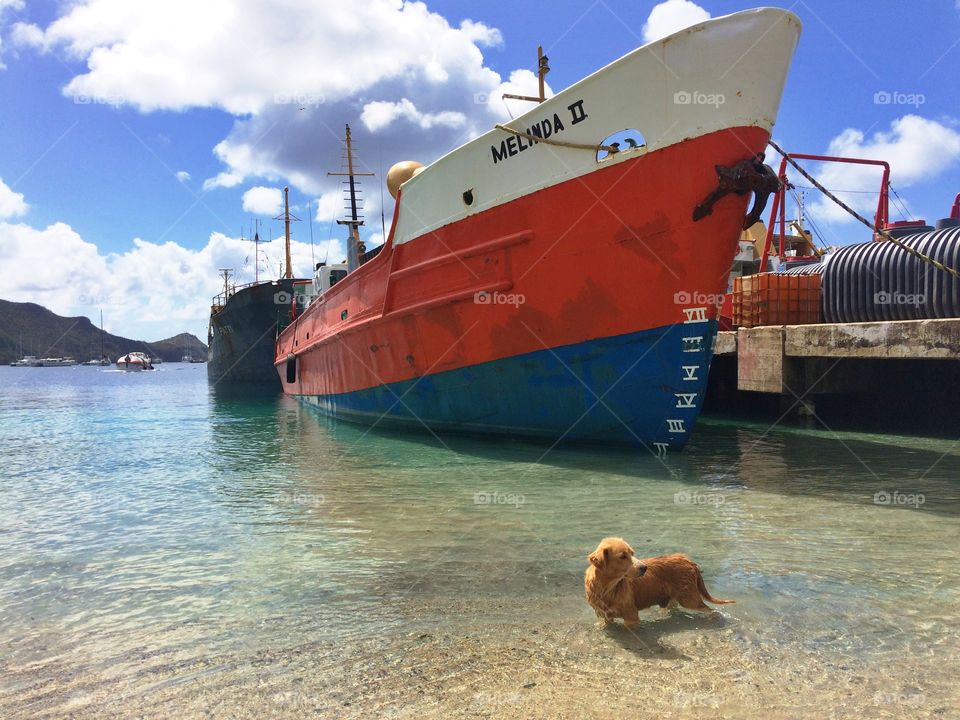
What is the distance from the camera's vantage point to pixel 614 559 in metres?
3.08

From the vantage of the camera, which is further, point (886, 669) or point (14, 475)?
point (14, 475)

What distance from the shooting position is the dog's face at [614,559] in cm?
308

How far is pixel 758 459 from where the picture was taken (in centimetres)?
845

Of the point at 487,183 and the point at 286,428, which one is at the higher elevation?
the point at 487,183

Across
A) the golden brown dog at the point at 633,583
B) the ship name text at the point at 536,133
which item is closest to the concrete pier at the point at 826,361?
the ship name text at the point at 536,133

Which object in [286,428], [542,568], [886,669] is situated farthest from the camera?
[286,428]

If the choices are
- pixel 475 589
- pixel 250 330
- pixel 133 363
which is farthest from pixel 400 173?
pixel 133 363

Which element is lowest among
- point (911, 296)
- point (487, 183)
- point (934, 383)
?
point (934, 383)

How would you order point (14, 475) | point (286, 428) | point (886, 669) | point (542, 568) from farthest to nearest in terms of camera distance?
point (286, 428)
point (14, 475)
point (542, 568)
point (886, 669)

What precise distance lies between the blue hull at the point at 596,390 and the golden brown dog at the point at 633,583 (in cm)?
496

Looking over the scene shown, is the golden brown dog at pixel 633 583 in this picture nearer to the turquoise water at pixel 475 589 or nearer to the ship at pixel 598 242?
the turquoise water at pixel 475 589

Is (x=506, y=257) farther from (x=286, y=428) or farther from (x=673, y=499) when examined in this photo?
(x=286, y=428)

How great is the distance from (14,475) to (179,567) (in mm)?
6242

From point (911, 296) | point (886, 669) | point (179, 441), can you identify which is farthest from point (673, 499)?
point (179, 441)
